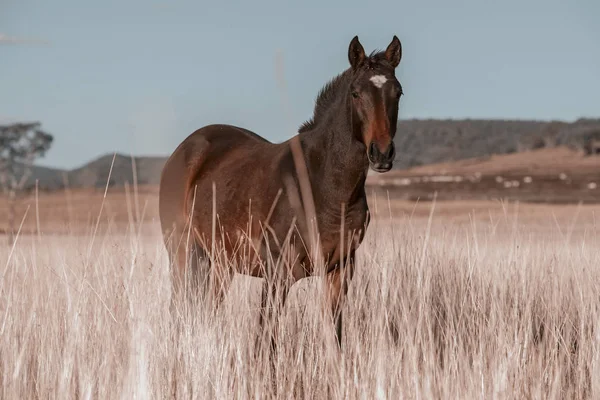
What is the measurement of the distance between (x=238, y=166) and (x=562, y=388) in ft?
9.76

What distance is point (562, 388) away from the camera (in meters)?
4.54

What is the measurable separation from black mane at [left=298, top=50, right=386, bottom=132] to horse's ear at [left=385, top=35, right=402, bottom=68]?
8 cm

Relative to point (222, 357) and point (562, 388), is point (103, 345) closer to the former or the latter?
point (222, 357)

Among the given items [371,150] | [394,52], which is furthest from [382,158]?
[394,52]

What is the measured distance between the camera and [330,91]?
216 inches

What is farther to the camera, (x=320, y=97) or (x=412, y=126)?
(x=412, y=126)

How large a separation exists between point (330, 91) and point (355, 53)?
1.38 ft

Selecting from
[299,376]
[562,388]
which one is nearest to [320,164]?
[299,376]

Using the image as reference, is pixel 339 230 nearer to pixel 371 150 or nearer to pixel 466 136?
pixel 371 150

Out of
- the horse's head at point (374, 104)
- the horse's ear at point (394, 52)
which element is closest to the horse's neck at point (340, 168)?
the horse's head at point (374, 104)

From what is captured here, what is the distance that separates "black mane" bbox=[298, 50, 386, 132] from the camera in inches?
203

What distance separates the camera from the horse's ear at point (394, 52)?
5.28m

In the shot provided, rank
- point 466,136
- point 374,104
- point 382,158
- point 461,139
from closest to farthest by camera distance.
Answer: point 382,158
point 374,104
point 461,139
point 466,136

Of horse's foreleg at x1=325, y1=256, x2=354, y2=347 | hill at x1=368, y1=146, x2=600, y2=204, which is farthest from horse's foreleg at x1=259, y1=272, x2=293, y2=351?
hill at x1=368, y1=146, x2=600, y2=204
